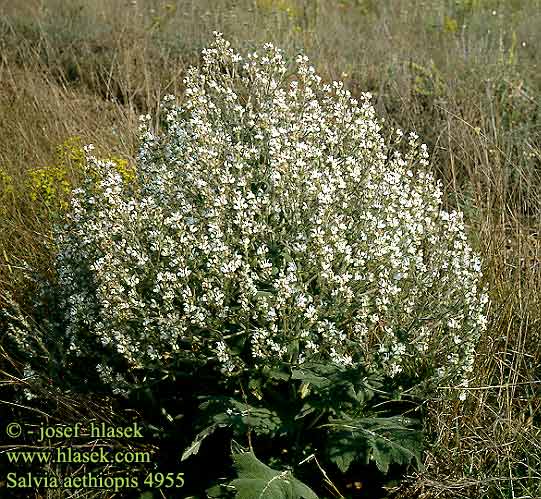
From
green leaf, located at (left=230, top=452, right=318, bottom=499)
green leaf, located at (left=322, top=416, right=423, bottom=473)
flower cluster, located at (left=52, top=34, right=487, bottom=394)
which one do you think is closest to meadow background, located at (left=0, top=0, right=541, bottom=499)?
green leaf, located at (left=322, top=416, right=423, bottom=473)

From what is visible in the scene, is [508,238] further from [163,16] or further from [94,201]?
[163,16]

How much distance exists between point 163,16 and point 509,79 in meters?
4.23

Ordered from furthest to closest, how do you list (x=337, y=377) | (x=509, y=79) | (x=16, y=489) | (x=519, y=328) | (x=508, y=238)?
(x=509, y=79) → (x=508, y=238) → (x=519, y=328) → (x=16, y=489) → (x=337, y=377)

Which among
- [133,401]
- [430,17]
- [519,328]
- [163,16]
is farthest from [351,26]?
[133,401]

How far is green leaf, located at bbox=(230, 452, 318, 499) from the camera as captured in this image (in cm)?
218

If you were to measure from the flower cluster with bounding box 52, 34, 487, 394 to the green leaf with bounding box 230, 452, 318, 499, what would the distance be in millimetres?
300

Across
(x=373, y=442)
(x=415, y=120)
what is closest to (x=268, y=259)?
(x=373, y=442)

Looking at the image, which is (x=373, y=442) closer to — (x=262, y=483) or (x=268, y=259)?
(x=262, y=483)

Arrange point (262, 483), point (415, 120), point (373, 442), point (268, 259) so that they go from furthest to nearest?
1. point (415, 120)
2. point (268, 259)
3. point (373, 442)
4. point (262, 483)

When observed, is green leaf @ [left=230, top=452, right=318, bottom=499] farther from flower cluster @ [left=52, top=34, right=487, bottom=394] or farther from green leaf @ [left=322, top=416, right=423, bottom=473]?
flower cluster @ [left=52, top=34, right=487, bottom=394]

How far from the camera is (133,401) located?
2.76m

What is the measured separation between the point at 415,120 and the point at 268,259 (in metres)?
2.90

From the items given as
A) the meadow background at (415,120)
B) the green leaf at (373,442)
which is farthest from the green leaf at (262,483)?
the meadow background at (415,120)

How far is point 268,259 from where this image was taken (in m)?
2.58
